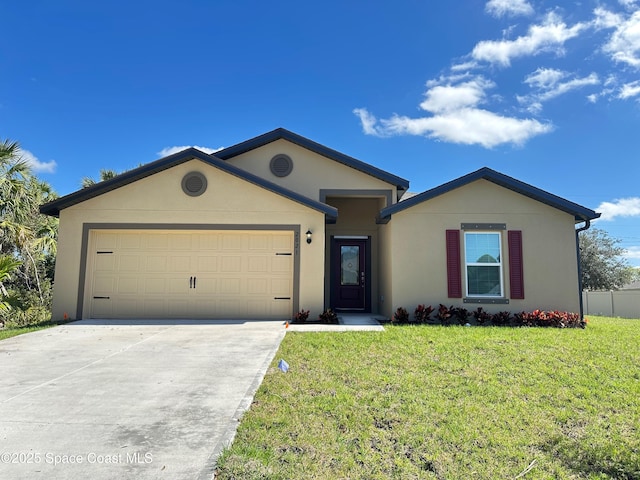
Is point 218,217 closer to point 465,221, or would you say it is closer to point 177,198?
point 177,198

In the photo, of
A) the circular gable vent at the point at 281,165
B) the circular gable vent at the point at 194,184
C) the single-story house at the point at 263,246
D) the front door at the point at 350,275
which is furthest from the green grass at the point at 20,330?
the front door at the point at 350,275

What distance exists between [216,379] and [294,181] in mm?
7962

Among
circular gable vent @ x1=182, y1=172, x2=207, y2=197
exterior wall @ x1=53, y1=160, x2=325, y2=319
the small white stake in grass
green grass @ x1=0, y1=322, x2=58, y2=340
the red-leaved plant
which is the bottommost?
the small white stake in grass

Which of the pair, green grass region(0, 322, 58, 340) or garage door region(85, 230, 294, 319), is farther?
garage door region(85, 230, 294, 319)

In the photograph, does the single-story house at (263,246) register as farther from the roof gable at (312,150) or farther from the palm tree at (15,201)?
the palm tree at (15,201)

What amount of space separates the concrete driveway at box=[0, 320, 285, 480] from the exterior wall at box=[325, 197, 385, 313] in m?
5.13

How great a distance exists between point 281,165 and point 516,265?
7.37 meters

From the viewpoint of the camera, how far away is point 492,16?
1103cm

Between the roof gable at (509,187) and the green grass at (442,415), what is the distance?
449 centimetres

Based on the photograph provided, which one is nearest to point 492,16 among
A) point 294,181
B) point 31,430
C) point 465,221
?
point 465,221

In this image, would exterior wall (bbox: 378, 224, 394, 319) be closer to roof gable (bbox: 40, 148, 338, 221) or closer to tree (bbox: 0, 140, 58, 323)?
roof gable (bbox: 40, 148, 338, 221)

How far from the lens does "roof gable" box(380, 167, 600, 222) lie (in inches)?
405

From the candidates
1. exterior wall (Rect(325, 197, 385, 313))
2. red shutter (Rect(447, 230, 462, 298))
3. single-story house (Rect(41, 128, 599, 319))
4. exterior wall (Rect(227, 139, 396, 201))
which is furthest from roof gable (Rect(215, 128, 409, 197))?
red shutter (Rect(447, 230, 462, 298))

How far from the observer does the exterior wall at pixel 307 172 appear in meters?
12.2
